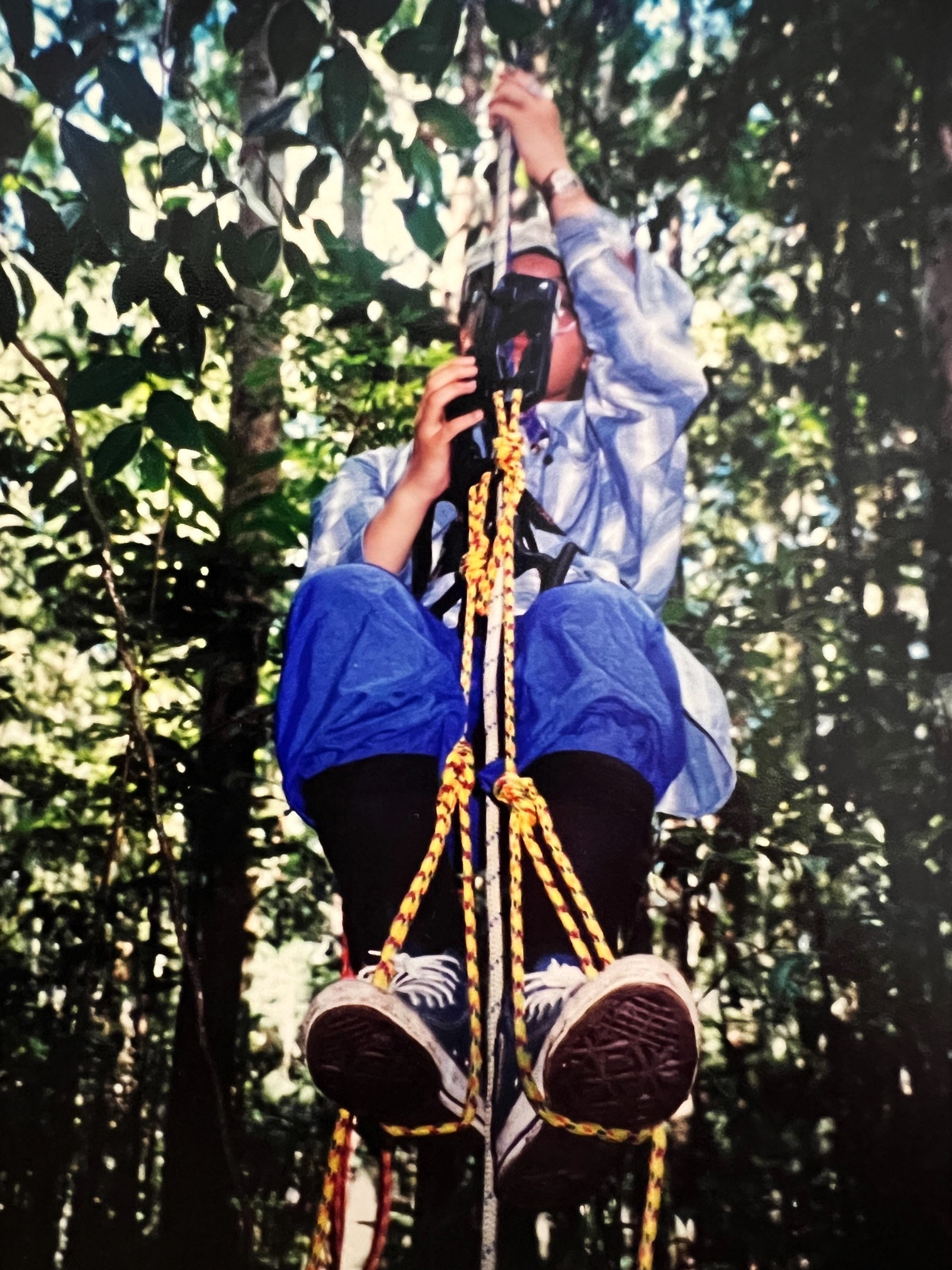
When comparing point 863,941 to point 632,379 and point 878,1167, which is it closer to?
point 878,1167

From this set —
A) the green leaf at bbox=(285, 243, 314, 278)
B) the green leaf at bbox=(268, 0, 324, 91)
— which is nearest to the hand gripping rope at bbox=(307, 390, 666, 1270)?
the green leaf at bbox=(285, 243, 314, 278)

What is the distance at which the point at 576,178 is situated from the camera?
1.39 metres

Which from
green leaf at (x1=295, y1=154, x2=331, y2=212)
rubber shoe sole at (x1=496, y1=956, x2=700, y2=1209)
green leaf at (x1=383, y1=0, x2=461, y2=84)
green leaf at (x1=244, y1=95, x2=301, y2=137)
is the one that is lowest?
rubber shoe sole at (x1=496, y1=956, x2=700, y2=1209)

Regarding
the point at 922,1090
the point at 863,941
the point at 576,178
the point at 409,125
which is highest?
the point at 409,125

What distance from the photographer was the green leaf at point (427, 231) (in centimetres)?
141

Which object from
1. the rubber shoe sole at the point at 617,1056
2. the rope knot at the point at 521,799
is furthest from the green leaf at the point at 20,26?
the rubber shoe sole at the point at 617,1056

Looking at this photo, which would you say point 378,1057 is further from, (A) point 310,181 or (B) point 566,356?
(A) point 310,181

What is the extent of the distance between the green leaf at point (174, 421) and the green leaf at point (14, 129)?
17.5 inches

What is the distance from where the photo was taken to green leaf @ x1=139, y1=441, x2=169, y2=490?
1398mm

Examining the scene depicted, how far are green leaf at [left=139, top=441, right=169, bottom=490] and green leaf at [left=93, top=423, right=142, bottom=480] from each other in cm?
1

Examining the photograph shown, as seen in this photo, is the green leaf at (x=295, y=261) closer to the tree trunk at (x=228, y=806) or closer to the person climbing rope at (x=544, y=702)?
the tree trunk at (x=228, y=806)

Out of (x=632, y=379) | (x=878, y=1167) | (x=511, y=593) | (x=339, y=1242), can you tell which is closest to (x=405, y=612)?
(x=511, y=593)

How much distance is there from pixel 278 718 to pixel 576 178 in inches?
32.4

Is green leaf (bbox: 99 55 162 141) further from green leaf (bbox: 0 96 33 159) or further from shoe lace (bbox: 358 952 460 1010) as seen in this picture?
shoe lace (bbox: 358 952 460 1010)
